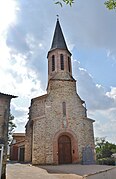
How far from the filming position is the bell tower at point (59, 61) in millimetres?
27203

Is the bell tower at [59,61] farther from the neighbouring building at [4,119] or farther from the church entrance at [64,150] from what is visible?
the neighbouring building at [4,119]

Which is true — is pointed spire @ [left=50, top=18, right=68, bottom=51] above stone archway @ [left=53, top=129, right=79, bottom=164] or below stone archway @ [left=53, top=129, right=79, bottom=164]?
above

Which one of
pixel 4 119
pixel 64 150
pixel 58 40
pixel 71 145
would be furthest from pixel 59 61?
pixel 4 119

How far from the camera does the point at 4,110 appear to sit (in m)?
12.8

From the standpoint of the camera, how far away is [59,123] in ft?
76.0

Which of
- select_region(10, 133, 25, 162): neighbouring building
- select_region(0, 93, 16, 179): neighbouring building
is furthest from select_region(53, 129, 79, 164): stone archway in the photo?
select_region(10, 133, 25, 162): neighbouring building

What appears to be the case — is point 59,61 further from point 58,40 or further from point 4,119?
point 4,119

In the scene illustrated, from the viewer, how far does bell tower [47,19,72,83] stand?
1071 inches

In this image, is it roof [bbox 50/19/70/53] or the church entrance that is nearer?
the church entrance

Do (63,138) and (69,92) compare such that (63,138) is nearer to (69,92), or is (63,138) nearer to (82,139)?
(82,139)

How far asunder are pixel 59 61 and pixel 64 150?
13.6 meters

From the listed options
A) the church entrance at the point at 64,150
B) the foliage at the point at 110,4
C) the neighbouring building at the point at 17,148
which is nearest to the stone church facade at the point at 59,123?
the church entrance at the point at 64,150

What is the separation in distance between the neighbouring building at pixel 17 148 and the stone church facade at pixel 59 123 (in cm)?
677

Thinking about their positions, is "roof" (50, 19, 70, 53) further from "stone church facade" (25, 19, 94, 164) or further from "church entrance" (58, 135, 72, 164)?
"church entrance" (58, 135, 72, 164)
